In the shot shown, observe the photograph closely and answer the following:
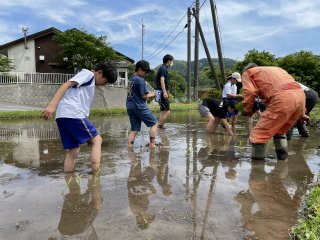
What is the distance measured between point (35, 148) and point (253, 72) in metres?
4.35

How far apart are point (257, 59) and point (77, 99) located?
96.1 feet

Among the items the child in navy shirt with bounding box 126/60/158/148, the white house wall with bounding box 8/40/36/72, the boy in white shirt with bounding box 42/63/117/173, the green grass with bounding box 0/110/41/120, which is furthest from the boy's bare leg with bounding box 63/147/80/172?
the white house wall with bounding box 8/40/36/72

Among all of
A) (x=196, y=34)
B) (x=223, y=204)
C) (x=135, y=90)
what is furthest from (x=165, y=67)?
(x=196, y=34)

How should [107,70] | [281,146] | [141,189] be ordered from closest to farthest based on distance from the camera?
[141,189] → [107,70] → [281,146]

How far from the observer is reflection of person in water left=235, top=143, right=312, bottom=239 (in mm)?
2717

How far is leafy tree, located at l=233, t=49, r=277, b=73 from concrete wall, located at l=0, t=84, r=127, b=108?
11589 mm

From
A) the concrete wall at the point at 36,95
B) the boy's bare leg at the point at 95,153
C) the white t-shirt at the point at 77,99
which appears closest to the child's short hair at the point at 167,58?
the white t-shirt at the point at 77,99

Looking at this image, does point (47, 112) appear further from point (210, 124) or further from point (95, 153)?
point (210, 124)

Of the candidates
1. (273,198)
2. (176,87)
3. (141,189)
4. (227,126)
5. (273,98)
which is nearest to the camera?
(273,198)

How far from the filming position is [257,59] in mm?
31391

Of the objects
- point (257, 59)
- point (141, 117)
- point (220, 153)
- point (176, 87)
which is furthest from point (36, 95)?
point (176, 87)

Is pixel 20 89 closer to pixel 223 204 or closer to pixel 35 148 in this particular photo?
pixel 35 148

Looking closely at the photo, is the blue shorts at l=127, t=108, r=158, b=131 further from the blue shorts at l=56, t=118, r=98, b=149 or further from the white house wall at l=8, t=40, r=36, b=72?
the white house wall at l=8, t=40, r=36, b=72

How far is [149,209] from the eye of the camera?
3.08m
